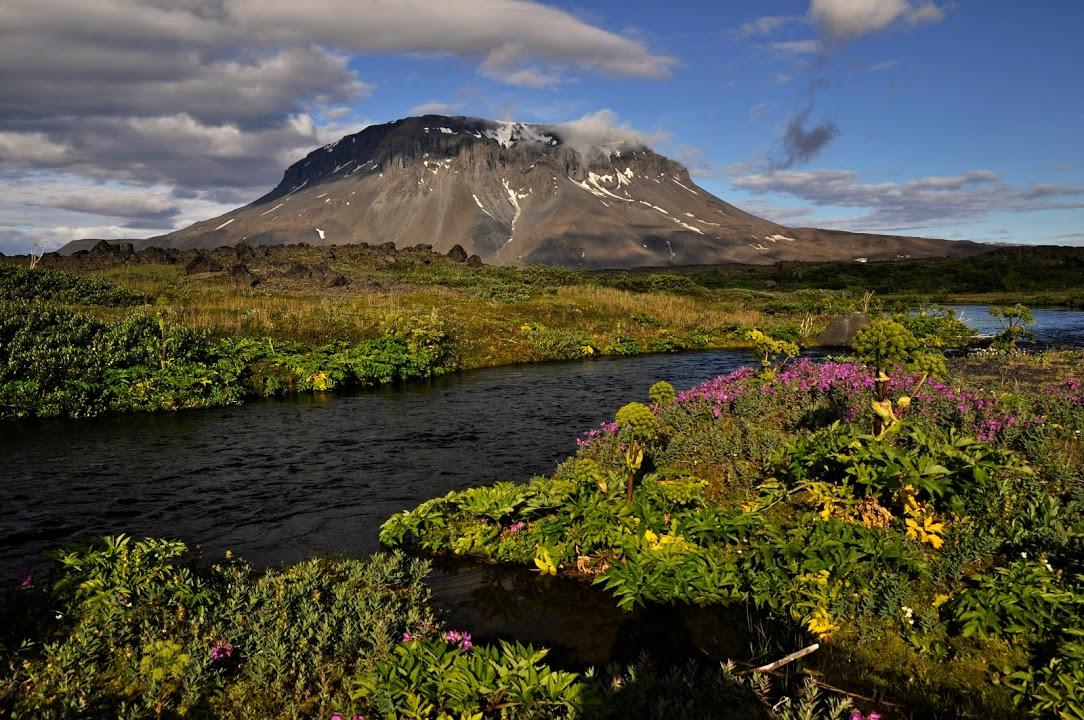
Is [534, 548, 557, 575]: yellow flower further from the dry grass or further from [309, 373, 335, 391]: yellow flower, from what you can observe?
the dry grass

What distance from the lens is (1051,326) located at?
3925 cm

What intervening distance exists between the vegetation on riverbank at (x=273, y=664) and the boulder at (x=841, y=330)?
32.1 metres

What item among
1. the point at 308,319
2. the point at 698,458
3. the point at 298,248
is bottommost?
the point at 698,458

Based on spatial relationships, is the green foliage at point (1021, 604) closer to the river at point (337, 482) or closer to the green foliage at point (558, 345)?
the river at point (337, 482)

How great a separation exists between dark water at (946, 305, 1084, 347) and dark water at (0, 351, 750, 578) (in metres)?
23.4

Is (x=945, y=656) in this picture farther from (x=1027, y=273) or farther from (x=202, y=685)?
(x=1027, y=273)

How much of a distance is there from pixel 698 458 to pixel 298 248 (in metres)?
75.3

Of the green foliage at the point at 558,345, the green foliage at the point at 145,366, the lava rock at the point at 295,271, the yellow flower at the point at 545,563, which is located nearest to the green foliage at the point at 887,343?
the yellow flower at the point at 545,563

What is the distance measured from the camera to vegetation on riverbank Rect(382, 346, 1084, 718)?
5410 millimetres

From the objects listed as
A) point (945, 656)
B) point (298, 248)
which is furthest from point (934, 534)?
point (298, 248)

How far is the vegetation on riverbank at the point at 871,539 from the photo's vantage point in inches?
213

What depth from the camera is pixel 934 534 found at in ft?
23.1

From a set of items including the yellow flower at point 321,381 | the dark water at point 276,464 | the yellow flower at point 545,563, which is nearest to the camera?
the yellow flower at point 545,563

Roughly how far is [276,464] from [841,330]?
31.5m
